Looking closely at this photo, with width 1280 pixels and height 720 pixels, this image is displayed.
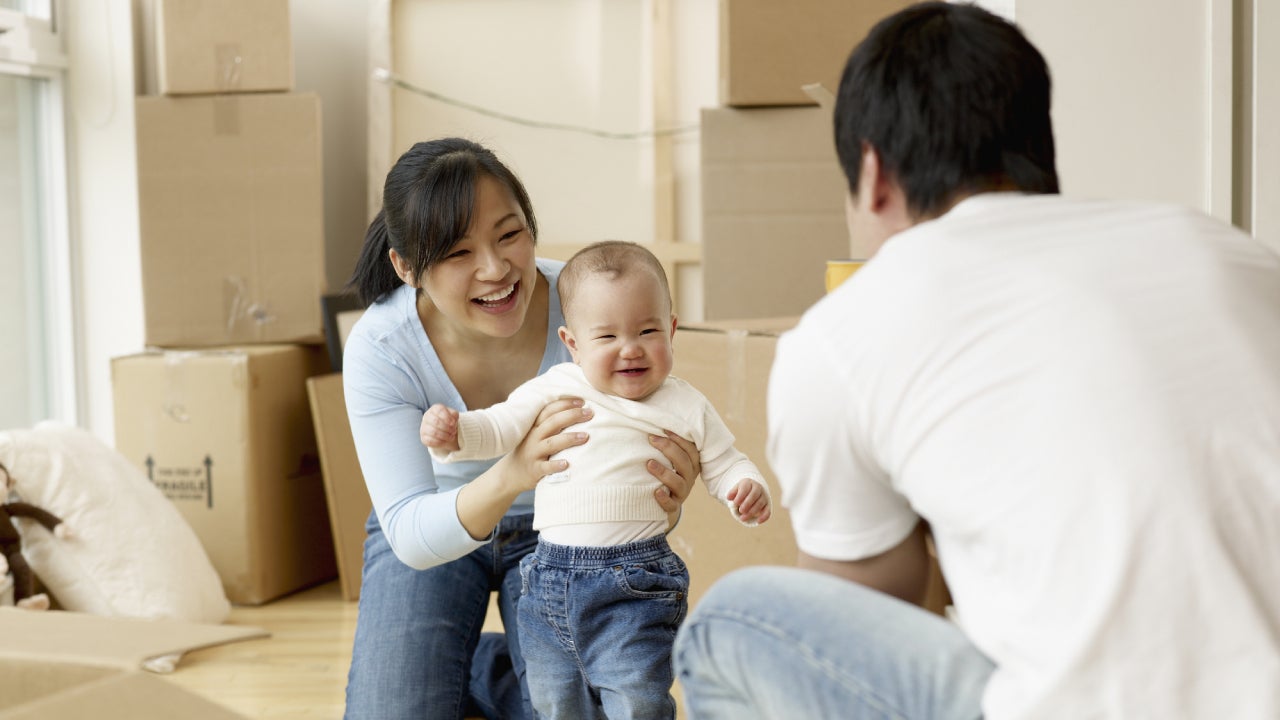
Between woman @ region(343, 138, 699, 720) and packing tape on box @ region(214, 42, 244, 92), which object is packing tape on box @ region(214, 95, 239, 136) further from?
woman @ region(343, 138, 699, 720)

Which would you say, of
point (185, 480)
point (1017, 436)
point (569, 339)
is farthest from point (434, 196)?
point (185, 480)

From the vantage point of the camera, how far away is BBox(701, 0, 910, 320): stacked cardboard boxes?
266 centimetres

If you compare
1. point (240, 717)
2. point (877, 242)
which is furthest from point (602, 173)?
point (240, 717)

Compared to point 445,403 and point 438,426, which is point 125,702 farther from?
point 445,403

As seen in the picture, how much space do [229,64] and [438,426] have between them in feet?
6.29

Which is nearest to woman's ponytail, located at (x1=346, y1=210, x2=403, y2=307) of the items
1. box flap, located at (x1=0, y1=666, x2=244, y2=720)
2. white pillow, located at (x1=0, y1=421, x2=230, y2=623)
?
box flap, located at (x1=0, y1=666, x2=244, y2=720)

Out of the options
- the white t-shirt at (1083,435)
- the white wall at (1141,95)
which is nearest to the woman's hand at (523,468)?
the white t-shirt at (1083,435)

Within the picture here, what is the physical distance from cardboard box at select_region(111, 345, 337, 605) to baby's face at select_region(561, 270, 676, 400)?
162 cm

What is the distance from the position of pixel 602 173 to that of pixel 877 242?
2.26m

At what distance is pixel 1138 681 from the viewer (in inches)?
33.1

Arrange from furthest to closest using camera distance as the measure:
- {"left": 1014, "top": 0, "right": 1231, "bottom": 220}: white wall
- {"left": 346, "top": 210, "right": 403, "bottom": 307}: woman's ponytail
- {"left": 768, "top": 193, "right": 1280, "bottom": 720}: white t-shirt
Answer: {"left": 1014, "top": 0, "right": 1231, "bottom": 220}: white wall < {"left": 346, "top": 210, "right": 403, "bottom": 307}: woman's ponytail < {"left": 768, "top": 193, "right": 1280, "bottom": 720}: white t-shirt

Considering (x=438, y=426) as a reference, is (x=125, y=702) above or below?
below

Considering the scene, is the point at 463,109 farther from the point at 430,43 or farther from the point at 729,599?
the point at 729,599

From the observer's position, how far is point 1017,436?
2.77 feet
